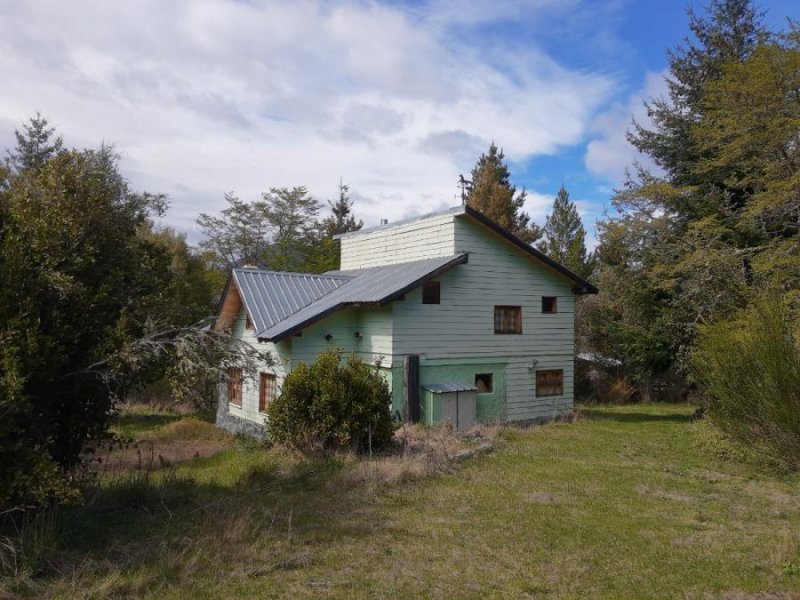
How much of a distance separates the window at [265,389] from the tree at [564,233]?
32898mm

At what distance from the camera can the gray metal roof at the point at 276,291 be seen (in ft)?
60.4

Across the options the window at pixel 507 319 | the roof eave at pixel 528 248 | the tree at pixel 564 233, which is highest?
the tree at pixel 564 233

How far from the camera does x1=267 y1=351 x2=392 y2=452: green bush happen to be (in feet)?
42.2

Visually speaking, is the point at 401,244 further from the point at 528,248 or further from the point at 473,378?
the point at 473,378

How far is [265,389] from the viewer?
1872 cm

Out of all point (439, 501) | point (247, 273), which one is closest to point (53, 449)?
point (439, 501)

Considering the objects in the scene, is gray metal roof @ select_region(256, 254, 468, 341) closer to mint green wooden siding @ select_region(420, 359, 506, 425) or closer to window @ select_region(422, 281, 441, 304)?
window @ select_region(422, 281, 441, 304)

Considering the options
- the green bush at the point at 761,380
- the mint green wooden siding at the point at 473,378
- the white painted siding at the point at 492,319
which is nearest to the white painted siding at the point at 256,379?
the white painted siding at the point at 492,319

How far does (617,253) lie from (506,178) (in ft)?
61.1

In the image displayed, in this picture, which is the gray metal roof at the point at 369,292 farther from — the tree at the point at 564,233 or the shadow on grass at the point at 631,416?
the tree at the point at 564,233

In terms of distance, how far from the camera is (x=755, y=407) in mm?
11797

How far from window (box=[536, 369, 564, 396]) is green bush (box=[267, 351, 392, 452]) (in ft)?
27.3

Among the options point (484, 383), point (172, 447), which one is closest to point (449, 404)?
point (484, 383)

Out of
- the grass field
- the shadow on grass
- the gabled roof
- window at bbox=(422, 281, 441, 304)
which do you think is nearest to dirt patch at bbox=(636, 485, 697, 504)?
the grass field
